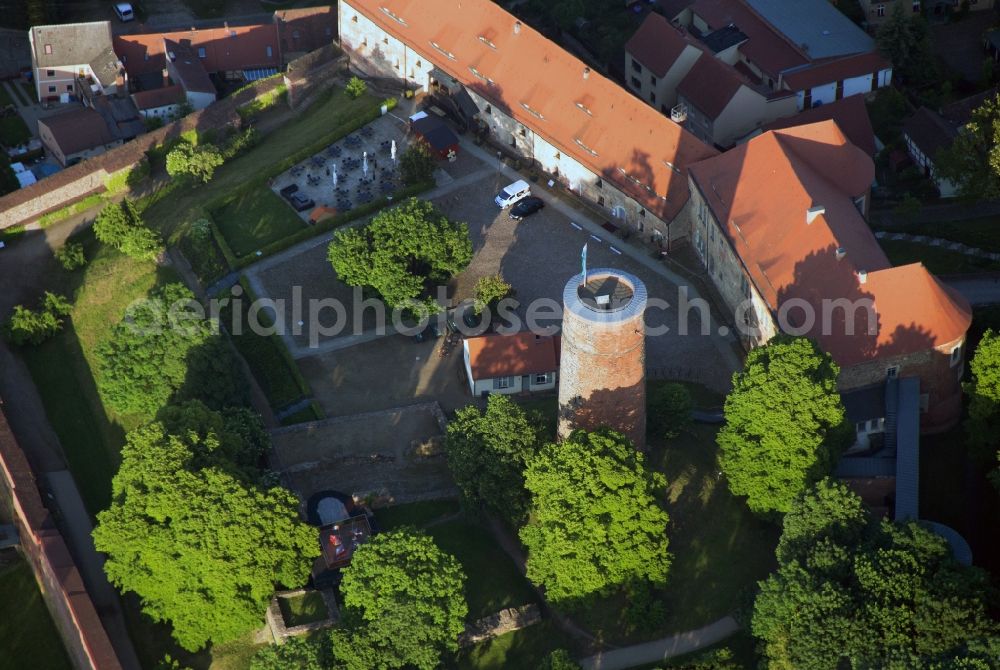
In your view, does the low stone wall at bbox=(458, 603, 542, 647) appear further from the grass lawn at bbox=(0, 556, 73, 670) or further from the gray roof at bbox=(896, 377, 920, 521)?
the grass lawn at bbox=(0, 556, 73, 670)

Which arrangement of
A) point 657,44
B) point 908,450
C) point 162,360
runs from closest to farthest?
point 908,450 < point 162,360 < point 657,44

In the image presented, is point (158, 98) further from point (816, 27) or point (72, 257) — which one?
point (816, 27)

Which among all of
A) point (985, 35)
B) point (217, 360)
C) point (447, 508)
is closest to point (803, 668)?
point (447, 508)

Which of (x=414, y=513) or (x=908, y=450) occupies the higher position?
(x=908, y=450)

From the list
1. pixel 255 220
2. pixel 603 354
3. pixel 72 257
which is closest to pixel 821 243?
pixel 603 354

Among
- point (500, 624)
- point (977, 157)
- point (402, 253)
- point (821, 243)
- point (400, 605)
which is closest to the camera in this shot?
point (400, 605)

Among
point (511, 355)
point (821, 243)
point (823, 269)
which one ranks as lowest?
point (511, 355)

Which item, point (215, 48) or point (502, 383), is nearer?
point (502, 383)

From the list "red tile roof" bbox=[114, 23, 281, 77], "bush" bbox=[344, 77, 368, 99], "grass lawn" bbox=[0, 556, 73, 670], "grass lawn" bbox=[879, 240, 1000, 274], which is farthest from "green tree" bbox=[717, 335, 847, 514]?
"red tile roof" bbox=[114, 23, 281, 77]
